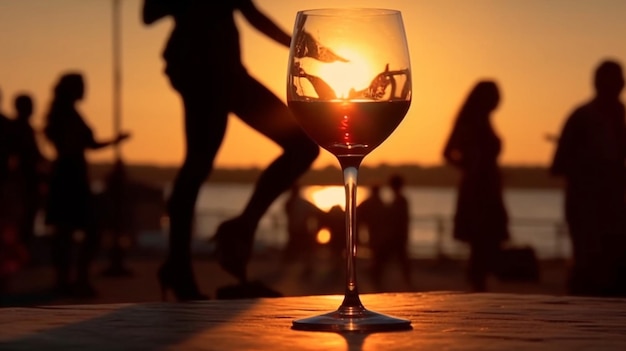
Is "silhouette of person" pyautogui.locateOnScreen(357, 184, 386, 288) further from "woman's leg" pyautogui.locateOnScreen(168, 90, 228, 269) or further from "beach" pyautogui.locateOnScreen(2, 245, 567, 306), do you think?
"woman's leg" pyautogui.locateOnScreen(168, 90, 228, 269)

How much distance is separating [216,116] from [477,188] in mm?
5717

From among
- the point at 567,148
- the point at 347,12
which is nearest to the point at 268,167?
the point at 347,12

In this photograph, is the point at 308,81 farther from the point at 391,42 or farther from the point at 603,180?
the point at 603,180

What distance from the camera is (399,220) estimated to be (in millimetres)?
18234

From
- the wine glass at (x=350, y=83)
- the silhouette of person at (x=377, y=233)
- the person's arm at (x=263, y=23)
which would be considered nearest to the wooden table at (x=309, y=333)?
the wine glass at (x=350, y=83)

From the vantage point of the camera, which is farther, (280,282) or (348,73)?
(280,282)

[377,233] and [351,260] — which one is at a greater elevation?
[351,260]

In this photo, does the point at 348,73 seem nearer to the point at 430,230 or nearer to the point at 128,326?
the point at 128,326

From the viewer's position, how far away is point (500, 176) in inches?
436

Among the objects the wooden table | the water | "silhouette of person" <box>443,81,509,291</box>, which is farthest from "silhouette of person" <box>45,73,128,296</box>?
the wooden table

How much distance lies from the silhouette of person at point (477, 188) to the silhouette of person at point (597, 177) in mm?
1445

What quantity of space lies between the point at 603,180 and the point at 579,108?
471mm

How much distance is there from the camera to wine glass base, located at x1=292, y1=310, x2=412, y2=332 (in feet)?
5.96

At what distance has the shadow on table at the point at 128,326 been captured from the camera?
5.15 ft
